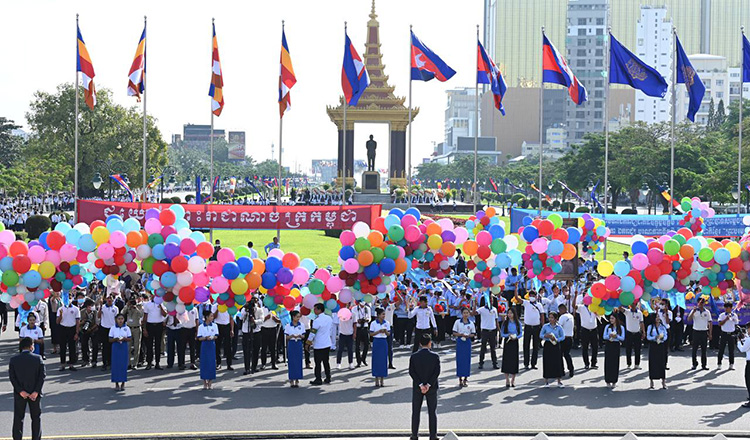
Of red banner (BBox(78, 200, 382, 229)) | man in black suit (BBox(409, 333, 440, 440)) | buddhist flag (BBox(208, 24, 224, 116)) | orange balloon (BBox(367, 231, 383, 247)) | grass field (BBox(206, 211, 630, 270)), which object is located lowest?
man in black suit (BBox(409, 333, 440, 440))

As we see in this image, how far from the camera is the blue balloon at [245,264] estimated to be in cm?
1491

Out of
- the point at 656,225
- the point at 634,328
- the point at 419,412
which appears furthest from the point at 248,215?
the point at 656,225

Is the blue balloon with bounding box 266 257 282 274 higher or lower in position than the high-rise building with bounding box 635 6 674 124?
lower

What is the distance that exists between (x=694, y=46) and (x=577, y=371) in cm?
18926

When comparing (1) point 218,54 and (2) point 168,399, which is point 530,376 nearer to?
(2) point 168,399

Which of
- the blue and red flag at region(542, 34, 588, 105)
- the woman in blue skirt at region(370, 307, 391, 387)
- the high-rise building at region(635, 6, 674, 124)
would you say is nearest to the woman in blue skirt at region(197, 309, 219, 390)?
the woman in blue skirt at region(370, 307, 391, 387)

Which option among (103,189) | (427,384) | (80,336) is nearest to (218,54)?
(80,336)

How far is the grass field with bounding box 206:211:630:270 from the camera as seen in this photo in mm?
32531

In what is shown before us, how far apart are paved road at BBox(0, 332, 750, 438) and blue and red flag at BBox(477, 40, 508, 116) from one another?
38.8 ft

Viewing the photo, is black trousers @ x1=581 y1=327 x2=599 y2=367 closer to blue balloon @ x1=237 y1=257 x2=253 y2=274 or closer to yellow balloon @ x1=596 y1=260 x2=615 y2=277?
yellow balloon @ x1=596 y1=260 x2=615 y2=277

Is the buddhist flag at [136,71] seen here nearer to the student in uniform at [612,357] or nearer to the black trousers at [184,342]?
the black trousers at [184,342]

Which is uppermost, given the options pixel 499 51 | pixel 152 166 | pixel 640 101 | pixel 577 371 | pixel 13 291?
pixel 499 51

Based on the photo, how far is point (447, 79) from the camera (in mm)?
25031

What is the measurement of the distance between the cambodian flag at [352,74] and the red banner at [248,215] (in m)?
4.41
